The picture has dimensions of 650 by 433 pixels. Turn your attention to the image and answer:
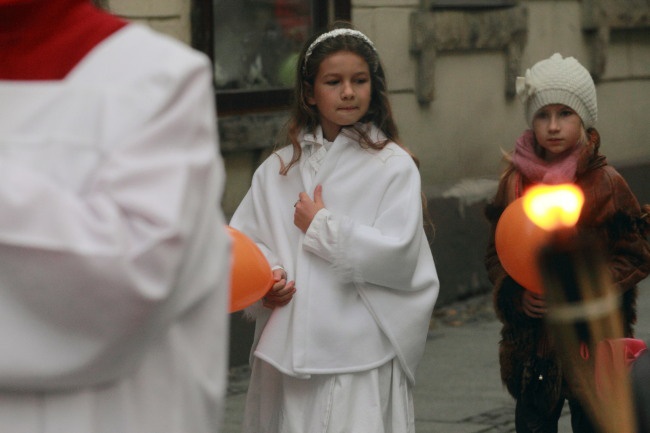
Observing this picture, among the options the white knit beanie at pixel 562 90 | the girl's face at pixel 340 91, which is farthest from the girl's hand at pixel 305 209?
the white knit beanie at pixel 562 90

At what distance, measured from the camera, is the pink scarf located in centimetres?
525

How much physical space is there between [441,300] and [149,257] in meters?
7.72

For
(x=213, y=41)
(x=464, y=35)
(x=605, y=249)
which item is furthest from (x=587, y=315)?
(x=464, y=35)

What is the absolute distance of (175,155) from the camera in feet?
7.38

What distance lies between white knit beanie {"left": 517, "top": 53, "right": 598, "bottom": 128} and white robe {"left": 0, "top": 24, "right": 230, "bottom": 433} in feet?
10.7

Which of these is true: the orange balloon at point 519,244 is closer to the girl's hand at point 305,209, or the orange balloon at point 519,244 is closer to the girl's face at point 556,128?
the girl's face at point 556,128

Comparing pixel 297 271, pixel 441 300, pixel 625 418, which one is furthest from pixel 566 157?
pixel 441 300

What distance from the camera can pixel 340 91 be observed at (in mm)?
5043

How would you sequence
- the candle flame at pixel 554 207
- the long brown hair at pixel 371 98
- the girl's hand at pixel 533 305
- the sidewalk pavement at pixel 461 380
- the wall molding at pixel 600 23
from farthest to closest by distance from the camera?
the wall molding at pixel 600 23
the sidewalk pavement at pixel 461 380
the girl's hand at pixel 533 305
the long brown hair at pixel 371 98
the candle flame at pixel 554 207

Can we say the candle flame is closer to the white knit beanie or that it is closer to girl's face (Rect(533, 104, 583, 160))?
girl's face (Rect(533, 104, 583, 160))

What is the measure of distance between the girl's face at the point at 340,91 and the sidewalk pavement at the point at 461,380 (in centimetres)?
183

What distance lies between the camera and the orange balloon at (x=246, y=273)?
4402 mm

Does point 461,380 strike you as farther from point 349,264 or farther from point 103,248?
point 103,248

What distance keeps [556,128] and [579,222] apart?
384 mm
